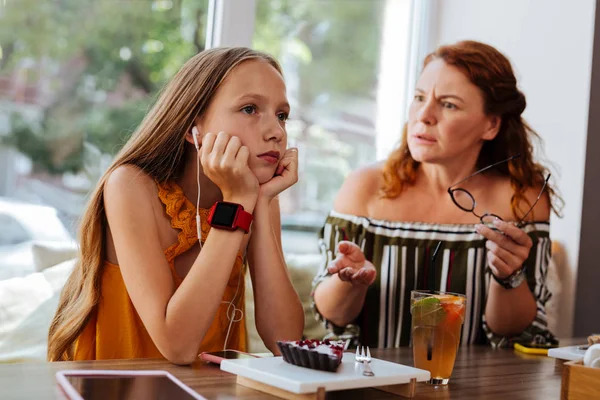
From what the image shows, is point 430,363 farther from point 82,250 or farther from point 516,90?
point 516,90

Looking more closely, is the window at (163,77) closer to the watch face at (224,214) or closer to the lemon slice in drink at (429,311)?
the watch face at (224,214)

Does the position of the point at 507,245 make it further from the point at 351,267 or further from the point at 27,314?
the point at 27,314

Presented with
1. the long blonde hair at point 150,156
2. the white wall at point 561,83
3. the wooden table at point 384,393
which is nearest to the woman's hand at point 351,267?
the wooden table at point 384,393

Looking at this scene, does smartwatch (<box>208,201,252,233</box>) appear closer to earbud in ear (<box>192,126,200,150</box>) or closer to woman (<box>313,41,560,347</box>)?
earbud in ear (<box>192,126,200,150</box>)

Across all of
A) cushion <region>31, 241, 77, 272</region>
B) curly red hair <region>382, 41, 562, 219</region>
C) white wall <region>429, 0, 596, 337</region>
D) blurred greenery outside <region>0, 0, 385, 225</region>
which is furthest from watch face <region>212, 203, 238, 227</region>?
white wall <region>429, 0, 596, 337</region>

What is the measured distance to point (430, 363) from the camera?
1069 mm

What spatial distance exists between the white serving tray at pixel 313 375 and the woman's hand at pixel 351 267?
0.40 meters

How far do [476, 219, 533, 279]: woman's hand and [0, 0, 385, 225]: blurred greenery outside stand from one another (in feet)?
2.83

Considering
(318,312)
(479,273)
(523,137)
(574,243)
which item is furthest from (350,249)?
(574,243)

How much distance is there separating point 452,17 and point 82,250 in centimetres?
203

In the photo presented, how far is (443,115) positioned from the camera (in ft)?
5.85

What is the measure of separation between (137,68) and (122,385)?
1.54m

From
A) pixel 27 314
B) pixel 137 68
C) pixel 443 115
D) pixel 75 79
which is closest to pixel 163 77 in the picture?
pixel 137 68

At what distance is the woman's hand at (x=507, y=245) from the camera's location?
4.77ft
